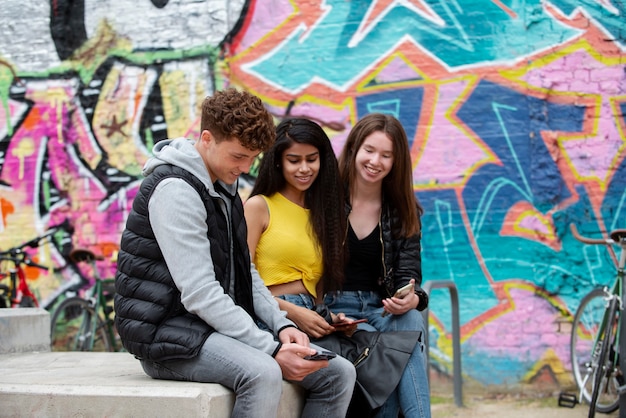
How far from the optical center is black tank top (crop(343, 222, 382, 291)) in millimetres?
4195

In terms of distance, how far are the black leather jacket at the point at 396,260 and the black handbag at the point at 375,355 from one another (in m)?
0.36

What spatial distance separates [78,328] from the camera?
7.46 meters

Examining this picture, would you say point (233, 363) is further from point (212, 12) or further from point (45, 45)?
point (45, 45)

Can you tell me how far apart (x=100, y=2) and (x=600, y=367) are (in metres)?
4.91

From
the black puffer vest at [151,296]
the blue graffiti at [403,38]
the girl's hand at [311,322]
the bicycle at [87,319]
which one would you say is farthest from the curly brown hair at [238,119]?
the bicycle at [87,319]

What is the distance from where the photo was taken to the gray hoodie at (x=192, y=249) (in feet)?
10.2

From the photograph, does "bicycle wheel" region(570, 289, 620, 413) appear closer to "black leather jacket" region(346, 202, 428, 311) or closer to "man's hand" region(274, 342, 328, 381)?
"black leather jacket" region(346, 202, 428, 311)

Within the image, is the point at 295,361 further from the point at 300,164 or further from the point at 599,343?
the point at 599,343

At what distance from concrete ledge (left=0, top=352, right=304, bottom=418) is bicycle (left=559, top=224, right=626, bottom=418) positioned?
2752 millimetres

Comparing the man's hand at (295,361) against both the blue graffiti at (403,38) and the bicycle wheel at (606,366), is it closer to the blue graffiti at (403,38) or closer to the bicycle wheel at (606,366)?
the bicycle wheel at (606,366)

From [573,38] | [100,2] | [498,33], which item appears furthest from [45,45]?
[573,38]

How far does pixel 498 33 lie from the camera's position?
6.56m

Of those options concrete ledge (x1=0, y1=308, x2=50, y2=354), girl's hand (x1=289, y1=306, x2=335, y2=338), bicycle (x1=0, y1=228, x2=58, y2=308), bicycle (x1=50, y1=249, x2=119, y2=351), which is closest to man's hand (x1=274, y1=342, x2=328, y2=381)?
girl's hand (x1=289, y1=306, x2=335, y2=338)

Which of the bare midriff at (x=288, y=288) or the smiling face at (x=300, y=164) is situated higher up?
the smiling face at (x=300, y=164)
